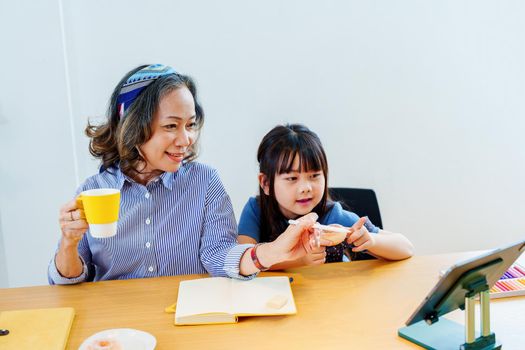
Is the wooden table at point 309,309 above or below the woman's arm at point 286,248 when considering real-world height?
below

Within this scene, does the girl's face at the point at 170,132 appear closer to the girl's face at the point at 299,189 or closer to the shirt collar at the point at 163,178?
the shirt collar at the point at 163,178

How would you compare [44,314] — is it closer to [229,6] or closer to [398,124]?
[229,6]

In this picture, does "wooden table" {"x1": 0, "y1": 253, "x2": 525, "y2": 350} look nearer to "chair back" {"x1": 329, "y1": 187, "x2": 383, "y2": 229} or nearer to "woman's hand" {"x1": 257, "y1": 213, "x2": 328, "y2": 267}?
"woman's hand" {"x1": 257, "y1": 213, "x2": 328, "y2": 267}

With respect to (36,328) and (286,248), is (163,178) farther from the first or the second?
(36,328)

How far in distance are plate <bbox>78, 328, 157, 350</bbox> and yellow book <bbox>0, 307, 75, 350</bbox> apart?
0.21ft

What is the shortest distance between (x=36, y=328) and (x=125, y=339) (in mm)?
226

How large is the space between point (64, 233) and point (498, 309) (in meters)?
1.09

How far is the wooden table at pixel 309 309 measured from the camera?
3.97ft

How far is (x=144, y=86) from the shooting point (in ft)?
5.44

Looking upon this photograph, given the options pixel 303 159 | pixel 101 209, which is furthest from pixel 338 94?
pixel 101 209

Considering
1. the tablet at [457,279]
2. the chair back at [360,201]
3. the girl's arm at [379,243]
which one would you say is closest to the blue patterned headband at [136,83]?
the girl's arm at [379,243]

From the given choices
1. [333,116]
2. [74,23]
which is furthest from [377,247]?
[74,23]

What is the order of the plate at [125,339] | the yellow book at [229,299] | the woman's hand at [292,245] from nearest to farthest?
the plate at [125,339] → the yellow book at [229,299] → the woman's hand at [292,245]

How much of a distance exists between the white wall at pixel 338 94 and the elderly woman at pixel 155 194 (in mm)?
1043
